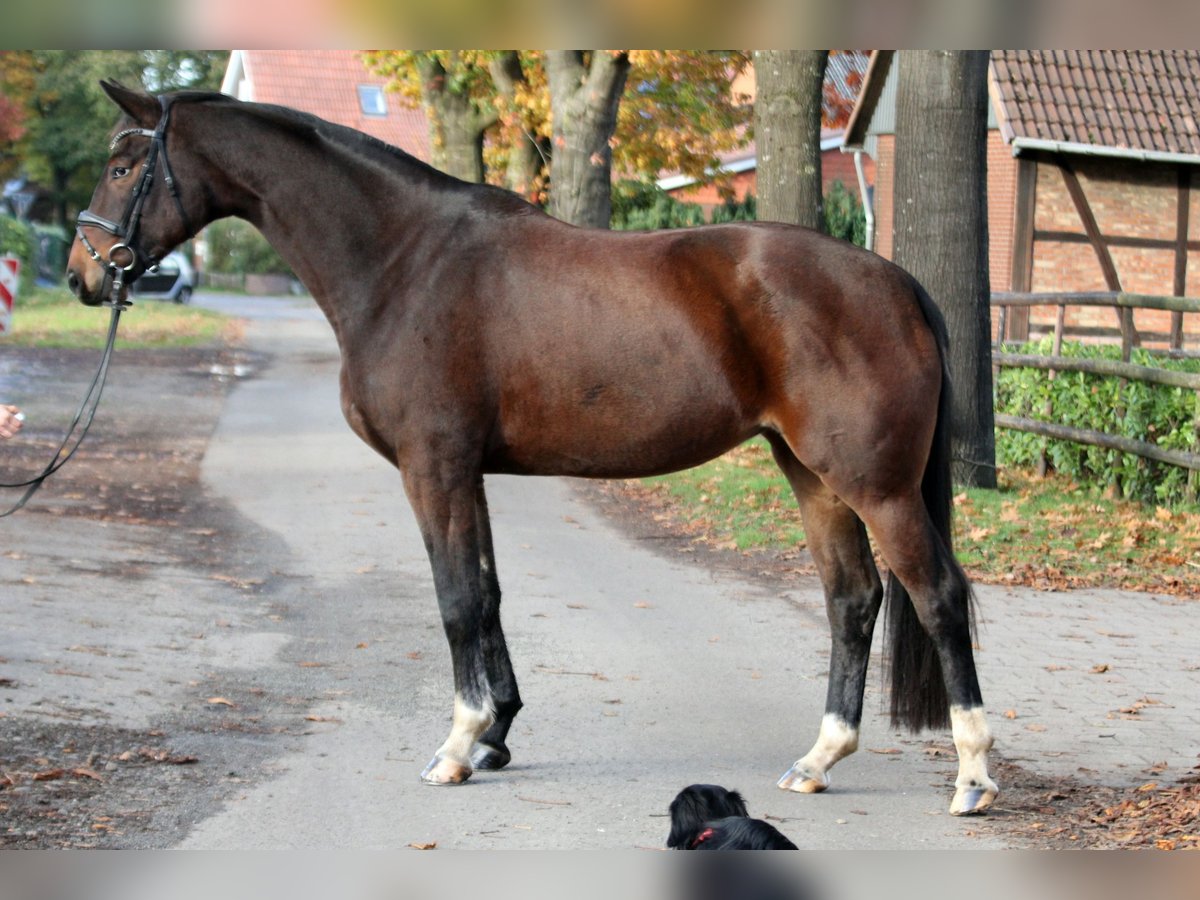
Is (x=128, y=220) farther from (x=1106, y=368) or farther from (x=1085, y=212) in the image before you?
(x=1085, y=212)

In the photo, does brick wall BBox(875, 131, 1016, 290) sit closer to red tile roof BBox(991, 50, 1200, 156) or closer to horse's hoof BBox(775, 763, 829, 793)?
red tile roof BBox(991, 50, 1200, 156)

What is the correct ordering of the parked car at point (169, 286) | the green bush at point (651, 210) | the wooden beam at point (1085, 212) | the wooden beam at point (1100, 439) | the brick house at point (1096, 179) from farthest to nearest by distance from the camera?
the parked car at point (169, 286), the green bush at point (651, 210), the wooden beam at point (1085, 212), the brick house at point (1096, 179), the wooden beam at point (1100, 439)

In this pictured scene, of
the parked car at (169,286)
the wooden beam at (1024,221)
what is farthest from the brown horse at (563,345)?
the parked car at (169,286)

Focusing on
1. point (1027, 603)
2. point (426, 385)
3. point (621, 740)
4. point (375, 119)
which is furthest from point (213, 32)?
point (375, 119)

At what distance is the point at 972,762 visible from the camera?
5039 millimetres

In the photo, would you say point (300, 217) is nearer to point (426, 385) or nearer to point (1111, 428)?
point (426, 385)

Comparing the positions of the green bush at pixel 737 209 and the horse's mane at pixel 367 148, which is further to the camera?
the green bush at pixel 737 209

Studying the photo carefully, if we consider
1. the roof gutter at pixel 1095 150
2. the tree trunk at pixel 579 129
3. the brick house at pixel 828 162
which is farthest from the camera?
the brick house at pixel 828 162

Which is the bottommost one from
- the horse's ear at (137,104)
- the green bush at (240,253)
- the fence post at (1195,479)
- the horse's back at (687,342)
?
the green bush at (240,253)

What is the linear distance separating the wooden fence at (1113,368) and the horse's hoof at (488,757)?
23.8 feet

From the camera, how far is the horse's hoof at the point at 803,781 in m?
5.33

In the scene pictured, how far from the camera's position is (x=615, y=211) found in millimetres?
38781

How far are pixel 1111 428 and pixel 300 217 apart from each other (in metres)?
8.72

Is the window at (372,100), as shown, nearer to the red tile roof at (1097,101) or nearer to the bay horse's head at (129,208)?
the red tile roof at (1097,101)
